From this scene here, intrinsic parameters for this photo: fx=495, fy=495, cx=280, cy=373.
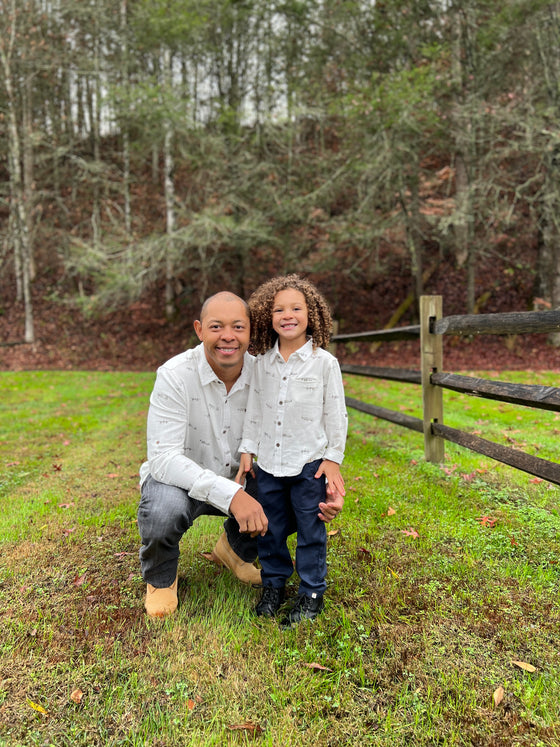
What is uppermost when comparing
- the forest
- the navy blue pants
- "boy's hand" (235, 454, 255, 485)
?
the forest

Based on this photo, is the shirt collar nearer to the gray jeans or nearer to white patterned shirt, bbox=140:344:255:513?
white patterned shirt, bbox=140:344:255:513

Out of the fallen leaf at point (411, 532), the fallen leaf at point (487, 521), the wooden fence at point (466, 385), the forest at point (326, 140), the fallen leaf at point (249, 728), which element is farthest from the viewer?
the forest at point (326, 140)

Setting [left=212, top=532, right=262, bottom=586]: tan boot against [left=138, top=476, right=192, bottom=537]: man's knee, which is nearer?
[left=138, top=476, right=192, bottom=537]: man's knee

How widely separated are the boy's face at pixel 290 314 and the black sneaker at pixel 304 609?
1.23 m

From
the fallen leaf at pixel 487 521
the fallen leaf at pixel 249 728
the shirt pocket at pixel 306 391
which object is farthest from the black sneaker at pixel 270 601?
the fallen leaf at pixel 487 521

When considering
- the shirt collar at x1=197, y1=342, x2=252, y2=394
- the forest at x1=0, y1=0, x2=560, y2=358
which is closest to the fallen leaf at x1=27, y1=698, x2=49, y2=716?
the shirt collar at x1=197, y1=342, x2=252, y2=394

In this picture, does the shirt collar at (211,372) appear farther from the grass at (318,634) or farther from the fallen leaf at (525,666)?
the fallen leaf at (525,666)

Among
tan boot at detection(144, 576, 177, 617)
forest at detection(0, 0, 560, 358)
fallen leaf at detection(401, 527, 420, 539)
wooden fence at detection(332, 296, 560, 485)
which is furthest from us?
forest at detection(0, 0, 560, 358)

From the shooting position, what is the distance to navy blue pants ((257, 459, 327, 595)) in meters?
2.33

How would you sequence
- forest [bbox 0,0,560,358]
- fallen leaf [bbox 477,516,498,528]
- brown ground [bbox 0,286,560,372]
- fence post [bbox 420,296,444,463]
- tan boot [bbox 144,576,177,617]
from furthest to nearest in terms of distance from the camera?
brown ground [bbox 0,286,560,372], forest [bbox 0,0,560,358], fence post [bbox 420,296,444,463], fallen leaf [bbox 477,516,498,528], tan boot [bbox 144,576,177,617]

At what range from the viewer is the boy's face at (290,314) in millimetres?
2436

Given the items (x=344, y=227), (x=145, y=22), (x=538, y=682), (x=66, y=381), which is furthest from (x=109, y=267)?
(x=538, y=682)

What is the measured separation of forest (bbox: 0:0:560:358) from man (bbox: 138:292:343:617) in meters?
10.8

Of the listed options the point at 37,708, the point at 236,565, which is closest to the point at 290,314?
the point at 236,565
